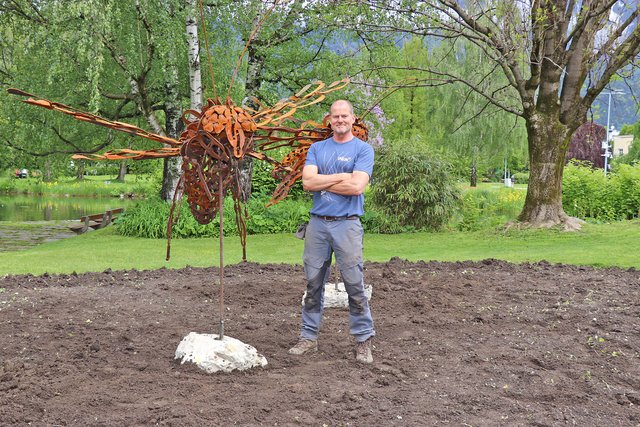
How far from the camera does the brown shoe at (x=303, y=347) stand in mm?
4972

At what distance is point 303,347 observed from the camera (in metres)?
5.00

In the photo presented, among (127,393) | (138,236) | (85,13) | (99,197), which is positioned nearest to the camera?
(127,393)

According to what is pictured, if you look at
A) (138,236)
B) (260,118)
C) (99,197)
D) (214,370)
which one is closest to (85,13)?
(138,236)

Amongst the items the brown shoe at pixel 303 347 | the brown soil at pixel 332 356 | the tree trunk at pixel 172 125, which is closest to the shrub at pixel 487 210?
the tree trunk at pixel 172 125

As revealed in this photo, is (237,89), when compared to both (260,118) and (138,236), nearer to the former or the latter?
(138,236)

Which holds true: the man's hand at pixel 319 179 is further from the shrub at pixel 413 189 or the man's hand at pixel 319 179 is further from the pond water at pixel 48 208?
the pond water at pixel 48 208

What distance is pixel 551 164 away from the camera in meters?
13.5

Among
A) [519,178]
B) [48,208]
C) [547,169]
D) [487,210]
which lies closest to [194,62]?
[547,169]

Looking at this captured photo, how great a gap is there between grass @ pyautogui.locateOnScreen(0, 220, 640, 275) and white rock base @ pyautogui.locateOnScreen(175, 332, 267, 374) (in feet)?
18.3

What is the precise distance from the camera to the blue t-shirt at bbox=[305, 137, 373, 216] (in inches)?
185

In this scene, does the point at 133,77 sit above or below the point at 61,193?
above

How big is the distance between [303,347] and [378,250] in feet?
24.6

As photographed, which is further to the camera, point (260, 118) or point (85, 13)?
point (85, 13)

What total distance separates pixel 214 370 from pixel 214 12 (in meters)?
12.0
